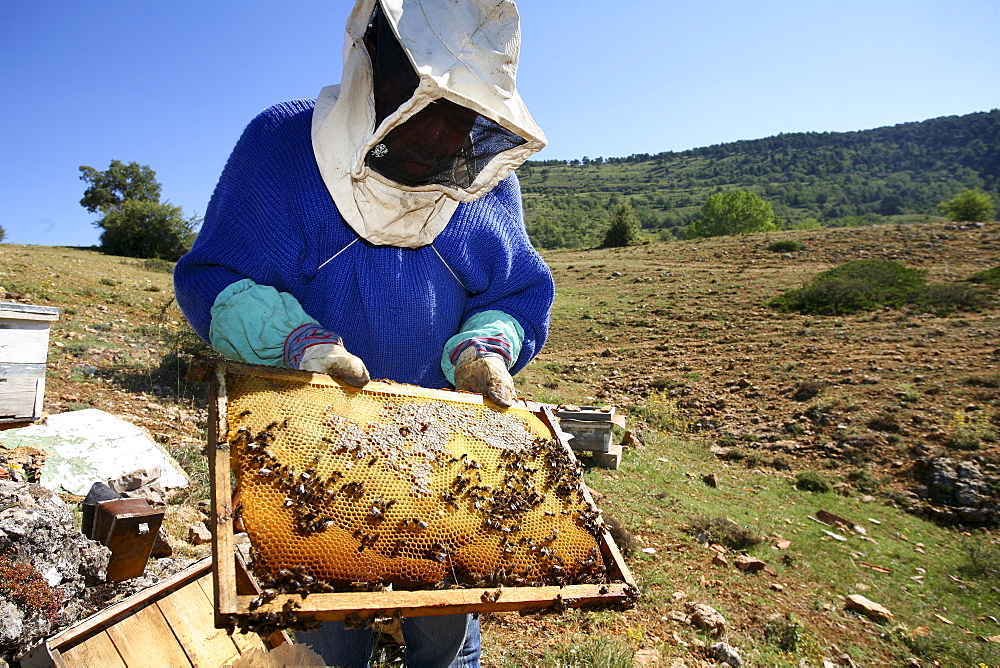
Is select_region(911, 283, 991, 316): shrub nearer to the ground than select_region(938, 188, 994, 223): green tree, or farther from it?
nearer to the ground

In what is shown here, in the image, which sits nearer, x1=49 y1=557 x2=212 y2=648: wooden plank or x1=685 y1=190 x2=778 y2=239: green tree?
x1=49 y1=557 x2=212 y2=648: wooden plank

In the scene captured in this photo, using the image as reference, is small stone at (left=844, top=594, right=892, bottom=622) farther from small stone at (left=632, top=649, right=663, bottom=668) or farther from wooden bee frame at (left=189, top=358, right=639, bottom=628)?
wooden bee frame at (left=189, top=358, right=639, bottom=628)

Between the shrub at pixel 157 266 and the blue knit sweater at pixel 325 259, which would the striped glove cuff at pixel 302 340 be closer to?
the blue knit sweater at pixel 325 259

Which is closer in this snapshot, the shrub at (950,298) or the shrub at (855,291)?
the shrub at (950,298)

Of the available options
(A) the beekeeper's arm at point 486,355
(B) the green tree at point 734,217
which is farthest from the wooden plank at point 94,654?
(B) the green tree at point 734,217

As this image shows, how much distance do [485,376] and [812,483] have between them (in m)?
9.27

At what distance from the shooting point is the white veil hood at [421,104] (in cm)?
223

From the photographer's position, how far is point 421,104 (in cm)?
220

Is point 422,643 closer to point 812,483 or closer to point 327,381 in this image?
point 327,381

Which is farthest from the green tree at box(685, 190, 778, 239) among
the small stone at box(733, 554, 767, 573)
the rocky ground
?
the small stone at box(733, 554, 767, 573)

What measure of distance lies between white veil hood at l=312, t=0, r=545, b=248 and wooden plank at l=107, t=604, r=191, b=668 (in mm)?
2320

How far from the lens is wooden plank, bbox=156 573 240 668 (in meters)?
3.09

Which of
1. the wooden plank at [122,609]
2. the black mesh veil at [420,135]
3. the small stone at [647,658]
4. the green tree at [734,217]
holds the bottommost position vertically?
the small stone at [647,658]

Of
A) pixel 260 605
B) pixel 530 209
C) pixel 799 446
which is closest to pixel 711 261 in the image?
pixel 799 446
